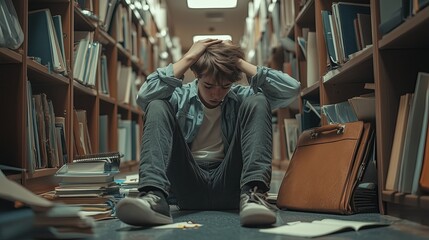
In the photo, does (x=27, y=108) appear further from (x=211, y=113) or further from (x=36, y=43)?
(x=211, y=113)

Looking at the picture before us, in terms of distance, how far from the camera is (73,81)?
92.3 inches

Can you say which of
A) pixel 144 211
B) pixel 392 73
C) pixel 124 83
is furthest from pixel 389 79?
pixel 124 83

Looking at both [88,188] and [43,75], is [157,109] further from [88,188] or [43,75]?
[43,75]

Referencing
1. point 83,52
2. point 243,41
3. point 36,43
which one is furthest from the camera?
point 243,41

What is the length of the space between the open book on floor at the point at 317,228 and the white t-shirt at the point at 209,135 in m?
0.52

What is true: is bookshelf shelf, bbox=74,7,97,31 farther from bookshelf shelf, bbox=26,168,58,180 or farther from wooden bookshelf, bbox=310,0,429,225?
wooden bookshelf, bbox=310,0,429,225

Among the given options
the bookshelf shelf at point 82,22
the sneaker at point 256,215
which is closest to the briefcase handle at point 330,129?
the sneaker at point 256,215

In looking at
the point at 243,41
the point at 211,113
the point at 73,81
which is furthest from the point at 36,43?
the point at 243,41

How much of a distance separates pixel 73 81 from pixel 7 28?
0.83 m

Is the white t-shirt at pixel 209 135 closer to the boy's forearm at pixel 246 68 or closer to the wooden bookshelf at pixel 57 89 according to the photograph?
the boy's forearm at pixel 246 68

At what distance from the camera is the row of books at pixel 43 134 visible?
1.81m

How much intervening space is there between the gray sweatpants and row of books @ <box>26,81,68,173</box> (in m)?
0.55

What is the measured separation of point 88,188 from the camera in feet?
5.13

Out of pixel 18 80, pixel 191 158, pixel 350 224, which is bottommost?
pixel 350 224
